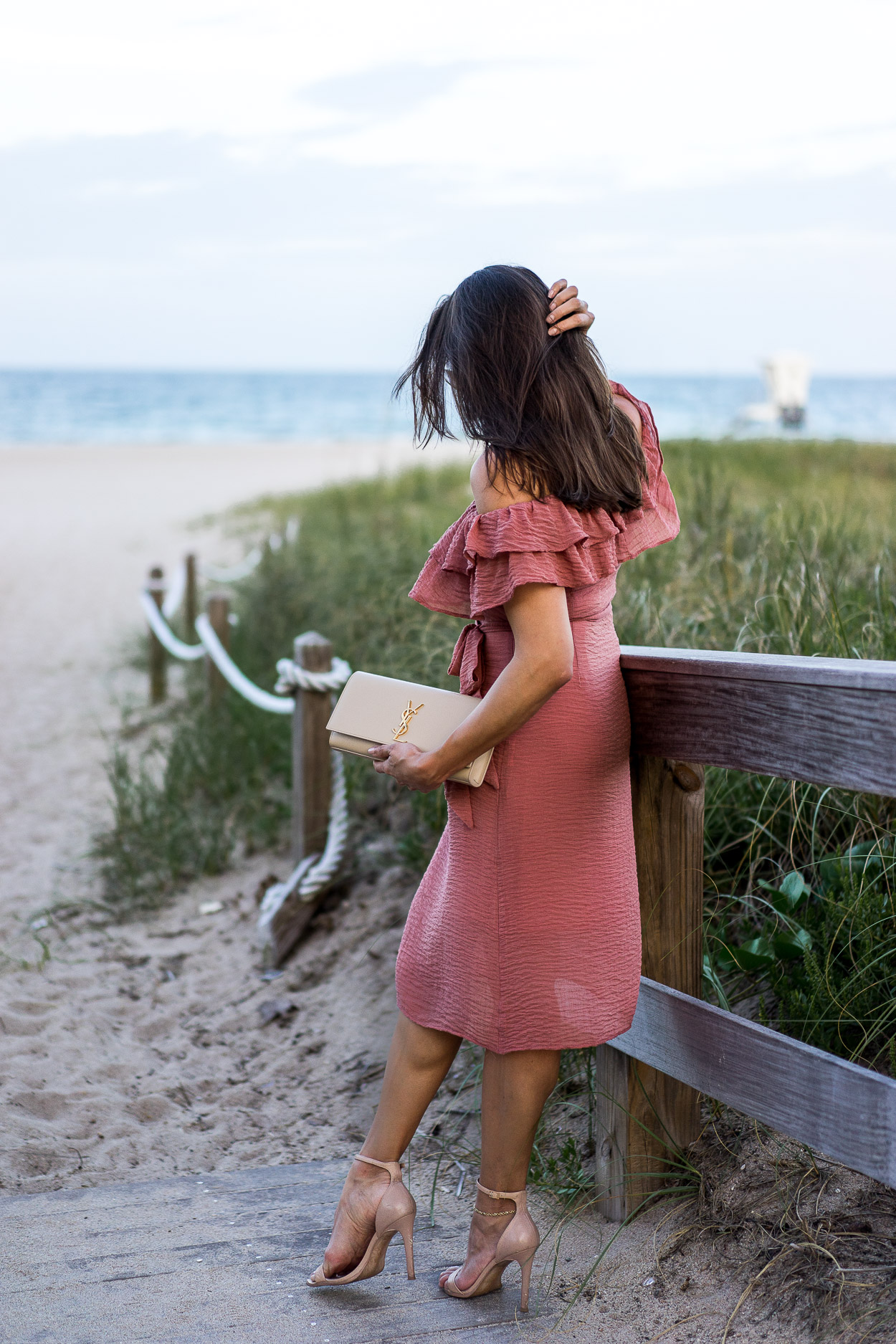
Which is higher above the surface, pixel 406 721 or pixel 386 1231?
pixel 406 721

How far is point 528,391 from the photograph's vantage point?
181cm

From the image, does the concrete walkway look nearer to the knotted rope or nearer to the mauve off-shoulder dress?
the mauve off-shoulder dress

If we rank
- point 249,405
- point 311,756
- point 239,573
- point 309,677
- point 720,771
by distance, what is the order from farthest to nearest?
point 249,405 → point 239,573 → point 311,756 → point 309,677 → point 720,771

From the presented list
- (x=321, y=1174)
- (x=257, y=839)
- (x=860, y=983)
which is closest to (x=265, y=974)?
(x=257, y=839)

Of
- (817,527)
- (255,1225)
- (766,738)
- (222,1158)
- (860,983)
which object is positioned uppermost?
(817,527)

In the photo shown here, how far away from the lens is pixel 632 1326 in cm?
186

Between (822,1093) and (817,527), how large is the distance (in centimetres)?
274

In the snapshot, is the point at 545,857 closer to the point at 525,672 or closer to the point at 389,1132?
the point at 525,672

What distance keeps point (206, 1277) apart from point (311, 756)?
2.10 metres

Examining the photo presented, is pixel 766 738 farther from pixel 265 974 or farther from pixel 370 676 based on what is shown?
pixel 265 974

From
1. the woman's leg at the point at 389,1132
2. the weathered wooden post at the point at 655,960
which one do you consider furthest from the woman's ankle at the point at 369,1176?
the weathered wooden post at the point at 655,960

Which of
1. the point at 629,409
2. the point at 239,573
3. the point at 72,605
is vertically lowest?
the point at 72,605

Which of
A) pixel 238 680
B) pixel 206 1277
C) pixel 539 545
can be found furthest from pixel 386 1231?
pixel 238 680

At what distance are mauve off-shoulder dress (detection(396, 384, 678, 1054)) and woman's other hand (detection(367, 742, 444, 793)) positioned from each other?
0.25 ft
